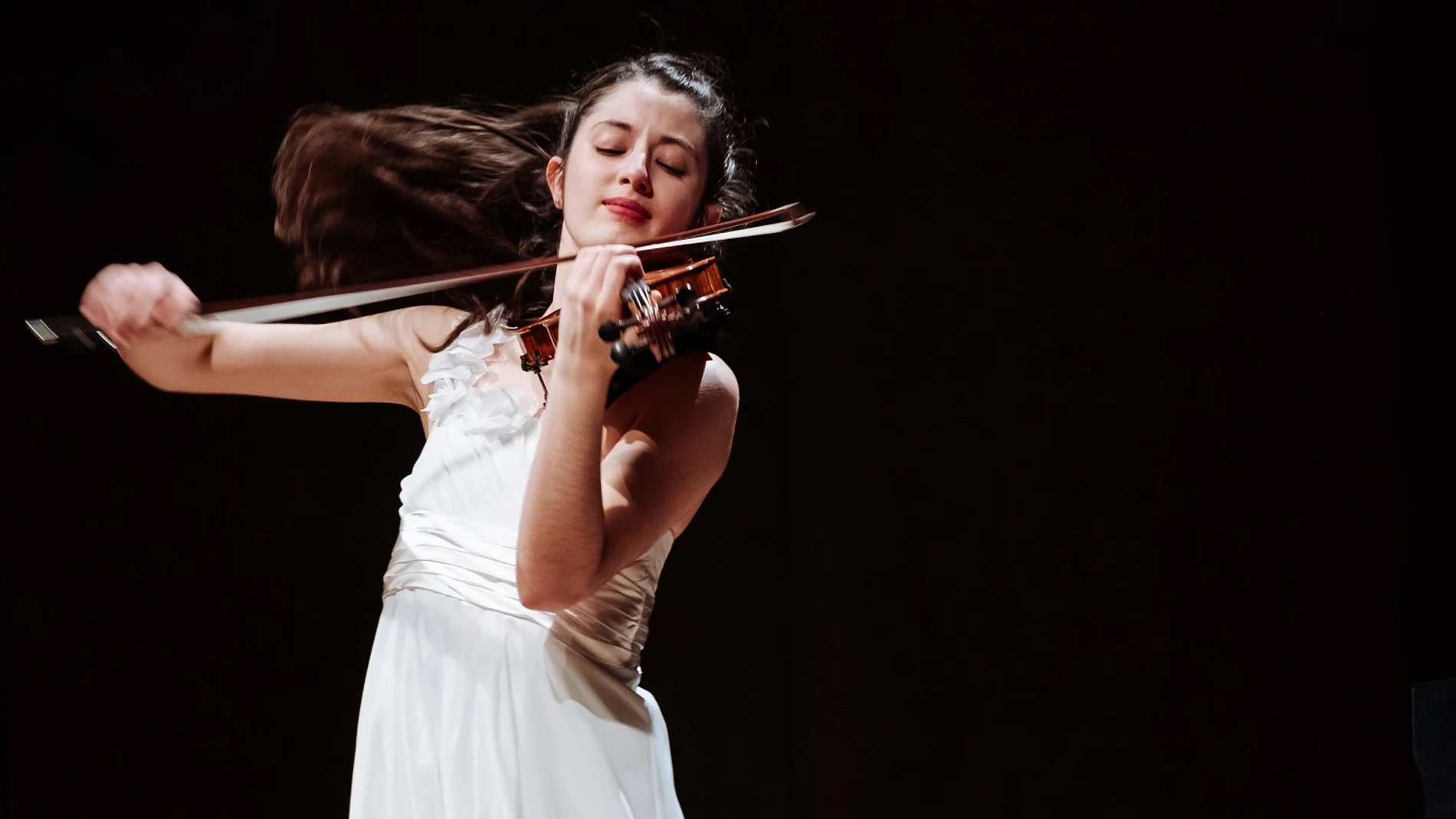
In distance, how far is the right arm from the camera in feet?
4.37

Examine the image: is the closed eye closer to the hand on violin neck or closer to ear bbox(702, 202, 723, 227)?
ear bbox(702, 202, 723, 227)

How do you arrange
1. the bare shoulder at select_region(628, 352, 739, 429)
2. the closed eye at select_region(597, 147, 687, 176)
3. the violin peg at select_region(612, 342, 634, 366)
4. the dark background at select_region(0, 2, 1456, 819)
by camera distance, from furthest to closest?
1. the dark background at select_region(0, 2, 1456, 819)
2. the closed eye at select_region(597, 147, 687, 176)
3. the bare shoulder at select_region(628, 352, 739, 429)
4. the violin peg at select_region(612, 342, 634, 366)

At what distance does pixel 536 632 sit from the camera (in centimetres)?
116

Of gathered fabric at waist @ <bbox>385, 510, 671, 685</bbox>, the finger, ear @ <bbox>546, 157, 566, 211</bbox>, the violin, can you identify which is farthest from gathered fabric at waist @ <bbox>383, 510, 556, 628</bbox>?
ear @ <bbox>546, 157, 566, 211</bbox>

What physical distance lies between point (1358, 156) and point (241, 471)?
158 cm

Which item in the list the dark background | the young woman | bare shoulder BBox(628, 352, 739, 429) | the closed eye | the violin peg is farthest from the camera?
the dark background

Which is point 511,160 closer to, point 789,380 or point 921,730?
point 789,380

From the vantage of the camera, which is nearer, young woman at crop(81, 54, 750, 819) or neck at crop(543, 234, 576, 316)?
young woman at crop(81, 54, 750, 819)

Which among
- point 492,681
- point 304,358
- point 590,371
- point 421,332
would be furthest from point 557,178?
Result: point 492,681

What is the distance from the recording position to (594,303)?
3.39 ft

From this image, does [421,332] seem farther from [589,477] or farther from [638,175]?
[589,477]

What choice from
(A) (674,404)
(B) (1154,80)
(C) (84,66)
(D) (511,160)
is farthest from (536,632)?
(B) (1154,80)

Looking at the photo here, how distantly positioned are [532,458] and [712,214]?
0.32 metres

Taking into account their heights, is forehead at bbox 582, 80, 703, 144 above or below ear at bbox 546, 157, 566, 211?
→ above
